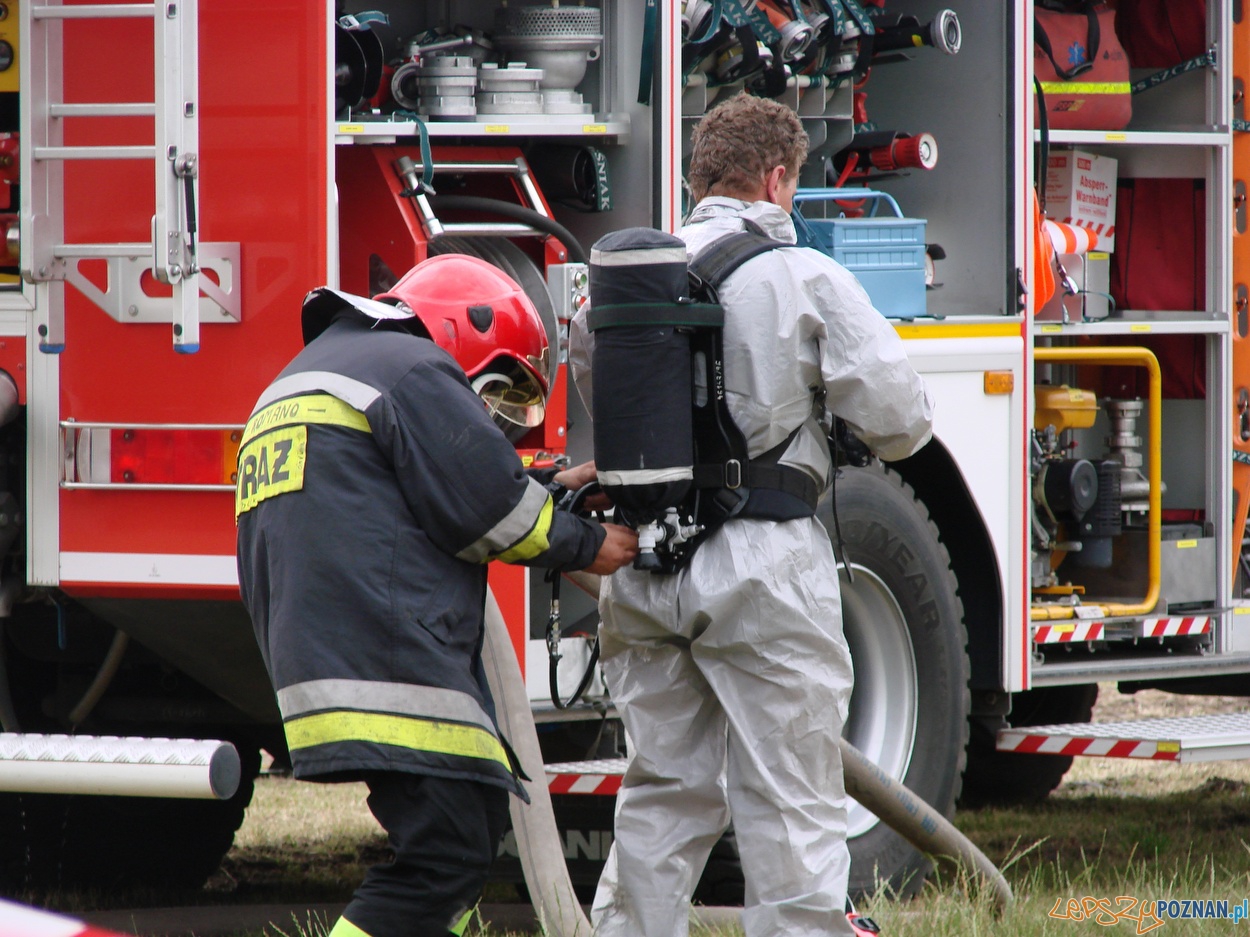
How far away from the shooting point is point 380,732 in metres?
2.85

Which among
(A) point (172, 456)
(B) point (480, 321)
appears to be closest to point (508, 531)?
(B) point (480, 321)

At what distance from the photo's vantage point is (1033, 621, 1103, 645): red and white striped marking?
18.3ft

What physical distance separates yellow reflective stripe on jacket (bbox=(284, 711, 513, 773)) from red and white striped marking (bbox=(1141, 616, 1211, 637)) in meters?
3.37

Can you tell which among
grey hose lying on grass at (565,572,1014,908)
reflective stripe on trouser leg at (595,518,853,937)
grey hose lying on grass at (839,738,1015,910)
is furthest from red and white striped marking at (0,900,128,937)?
grey hose lying on grass at (839,738,1015,910)

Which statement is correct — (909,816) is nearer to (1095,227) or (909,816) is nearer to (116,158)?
(116,158)

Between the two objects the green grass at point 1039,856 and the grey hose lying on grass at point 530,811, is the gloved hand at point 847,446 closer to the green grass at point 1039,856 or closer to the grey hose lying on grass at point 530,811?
the grey hose lying on grass at point 530,811

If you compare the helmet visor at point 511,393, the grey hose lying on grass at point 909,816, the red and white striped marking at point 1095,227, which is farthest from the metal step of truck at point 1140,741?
the helmet visor at point 511,393

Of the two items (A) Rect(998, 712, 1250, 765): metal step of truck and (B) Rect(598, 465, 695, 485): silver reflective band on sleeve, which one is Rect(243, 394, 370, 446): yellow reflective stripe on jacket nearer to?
(B) Rect(598, 465, 695, 485): silver reflective band on sleeve

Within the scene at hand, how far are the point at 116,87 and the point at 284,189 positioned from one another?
447mm

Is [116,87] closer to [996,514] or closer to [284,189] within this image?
[284,189]

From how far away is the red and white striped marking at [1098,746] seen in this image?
5262mm

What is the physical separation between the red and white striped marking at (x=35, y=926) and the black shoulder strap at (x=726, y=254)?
6.86 feet

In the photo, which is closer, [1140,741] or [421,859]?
[421,859]

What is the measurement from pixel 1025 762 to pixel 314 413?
4.91 m
